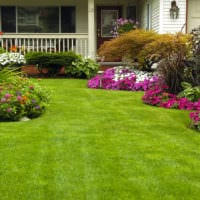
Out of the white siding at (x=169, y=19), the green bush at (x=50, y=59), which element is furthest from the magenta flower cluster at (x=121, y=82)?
the white siding at (x=169, y=19)

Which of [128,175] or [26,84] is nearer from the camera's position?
[128,175]

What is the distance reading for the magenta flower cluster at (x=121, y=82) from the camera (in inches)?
500

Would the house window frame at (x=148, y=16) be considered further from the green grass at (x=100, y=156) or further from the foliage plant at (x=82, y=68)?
the green grass at (x=100, y=156)

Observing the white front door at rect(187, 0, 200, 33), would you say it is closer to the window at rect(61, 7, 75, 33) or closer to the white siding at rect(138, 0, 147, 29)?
the white siding at rect(138, 0, 147, 29)

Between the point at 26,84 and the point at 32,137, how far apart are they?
2.45 meters

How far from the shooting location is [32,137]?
6605 millimetres

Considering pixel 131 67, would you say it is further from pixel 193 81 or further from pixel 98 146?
pixel 98 146

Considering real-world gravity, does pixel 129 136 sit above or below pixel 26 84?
below

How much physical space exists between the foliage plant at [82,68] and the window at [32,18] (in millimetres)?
4170

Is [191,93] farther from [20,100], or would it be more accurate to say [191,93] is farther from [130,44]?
[130,44]

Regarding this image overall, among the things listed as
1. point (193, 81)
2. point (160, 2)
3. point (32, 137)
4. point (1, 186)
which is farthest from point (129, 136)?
point (160, 2)

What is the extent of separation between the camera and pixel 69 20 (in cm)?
1966

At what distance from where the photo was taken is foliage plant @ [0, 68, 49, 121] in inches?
307

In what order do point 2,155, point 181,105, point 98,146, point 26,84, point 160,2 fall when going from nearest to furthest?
1. point 2,155
2. point 98,146
3. point 26,84
4. point 181,105
5. point 160,2
